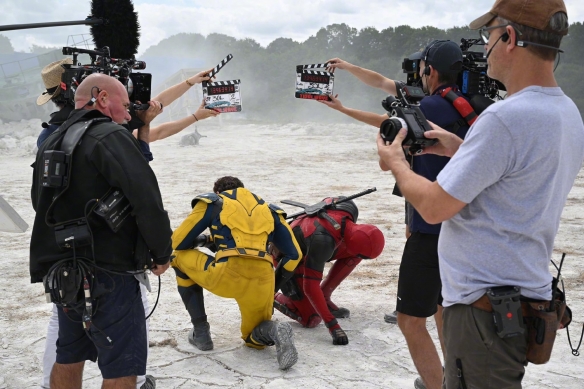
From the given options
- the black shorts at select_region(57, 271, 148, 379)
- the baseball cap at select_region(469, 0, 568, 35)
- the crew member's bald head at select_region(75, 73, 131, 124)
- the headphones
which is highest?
the baseball cap at select_region(469, 0, 568, 35)

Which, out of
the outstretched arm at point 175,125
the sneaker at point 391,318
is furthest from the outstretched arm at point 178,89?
the sneaker at point 391,318

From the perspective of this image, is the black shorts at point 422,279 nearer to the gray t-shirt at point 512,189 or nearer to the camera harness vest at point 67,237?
the gray t-shirt at point 512,189

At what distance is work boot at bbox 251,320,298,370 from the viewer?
4059mm

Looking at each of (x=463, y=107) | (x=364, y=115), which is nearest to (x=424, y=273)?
(x=463, y=107)

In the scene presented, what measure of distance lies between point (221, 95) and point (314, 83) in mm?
733

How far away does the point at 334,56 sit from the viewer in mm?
32094

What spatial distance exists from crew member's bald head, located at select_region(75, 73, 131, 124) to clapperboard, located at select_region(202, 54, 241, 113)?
1.69 meters

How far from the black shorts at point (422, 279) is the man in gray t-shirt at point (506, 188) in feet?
3.81

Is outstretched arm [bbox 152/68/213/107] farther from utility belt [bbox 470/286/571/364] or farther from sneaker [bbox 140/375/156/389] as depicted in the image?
utility belt [bbox 470/286/571/364]

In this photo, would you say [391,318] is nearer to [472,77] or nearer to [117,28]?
[472,77]

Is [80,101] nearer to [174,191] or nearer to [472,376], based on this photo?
[472,376]

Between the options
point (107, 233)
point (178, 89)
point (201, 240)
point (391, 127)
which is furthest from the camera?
point (178, 89)

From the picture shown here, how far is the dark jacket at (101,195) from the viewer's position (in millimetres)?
→ 2627

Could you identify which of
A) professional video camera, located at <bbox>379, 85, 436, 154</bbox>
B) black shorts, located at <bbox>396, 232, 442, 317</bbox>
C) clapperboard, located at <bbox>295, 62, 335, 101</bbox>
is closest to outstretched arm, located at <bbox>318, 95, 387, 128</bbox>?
clapperboard, located at <bbox>295, 62, 335, 101</bbox>
